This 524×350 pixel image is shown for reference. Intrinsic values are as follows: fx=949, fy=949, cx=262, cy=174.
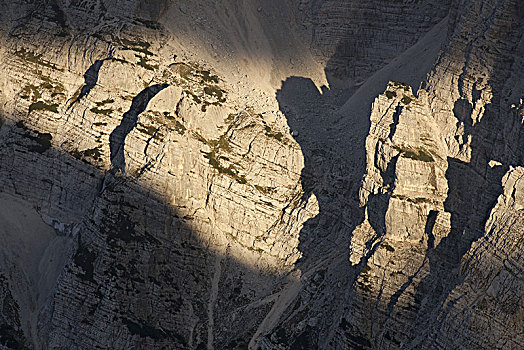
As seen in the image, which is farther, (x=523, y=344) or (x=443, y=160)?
(x=443, y=160)

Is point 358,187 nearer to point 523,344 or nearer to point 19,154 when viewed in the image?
point 523,344

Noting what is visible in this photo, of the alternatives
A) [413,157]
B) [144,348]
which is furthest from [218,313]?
[413,157]

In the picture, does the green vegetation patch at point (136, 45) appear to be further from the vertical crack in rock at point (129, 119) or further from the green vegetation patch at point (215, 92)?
the green vegetation patch at point (215, 92)

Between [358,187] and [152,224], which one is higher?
[358,187]

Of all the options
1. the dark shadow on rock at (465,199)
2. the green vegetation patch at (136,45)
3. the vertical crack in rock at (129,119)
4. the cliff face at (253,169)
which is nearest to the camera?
the dark shadow on rock at (465,199)

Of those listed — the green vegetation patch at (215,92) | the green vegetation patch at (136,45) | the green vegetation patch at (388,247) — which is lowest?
the green vegetation patch at (388,247)

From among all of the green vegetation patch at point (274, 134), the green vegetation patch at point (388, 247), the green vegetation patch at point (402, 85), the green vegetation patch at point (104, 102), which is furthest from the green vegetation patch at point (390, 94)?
the green vegetation patch at point (104, 102)

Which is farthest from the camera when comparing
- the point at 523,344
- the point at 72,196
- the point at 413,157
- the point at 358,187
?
the point at 72,196

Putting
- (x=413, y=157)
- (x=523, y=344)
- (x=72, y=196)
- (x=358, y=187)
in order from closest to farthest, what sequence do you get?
(x=523, y=344)
(x=413, y=157)
(x=358, y=187)
(x=72, y=196)
